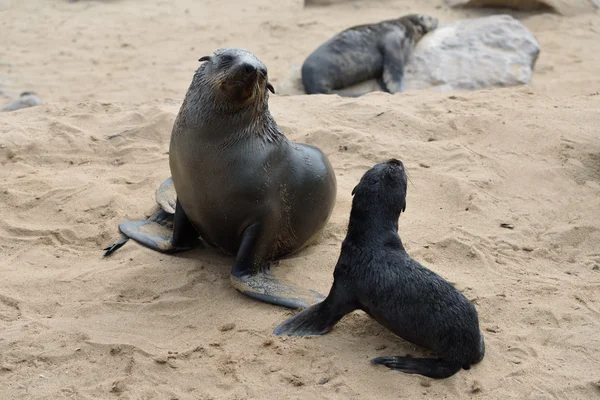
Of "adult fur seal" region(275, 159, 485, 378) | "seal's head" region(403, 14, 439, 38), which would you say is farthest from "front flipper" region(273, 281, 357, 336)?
"seal's head" region(403, 14, 439, 38)

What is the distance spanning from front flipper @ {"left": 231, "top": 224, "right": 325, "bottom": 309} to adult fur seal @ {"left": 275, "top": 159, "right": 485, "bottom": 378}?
26cm

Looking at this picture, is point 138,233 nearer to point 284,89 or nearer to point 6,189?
point 6,189

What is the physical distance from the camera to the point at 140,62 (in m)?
10.3

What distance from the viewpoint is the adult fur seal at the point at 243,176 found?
4.42m

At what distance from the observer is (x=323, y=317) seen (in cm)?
406

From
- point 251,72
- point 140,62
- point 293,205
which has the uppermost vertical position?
point 251,72

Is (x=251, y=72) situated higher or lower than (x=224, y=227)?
higher

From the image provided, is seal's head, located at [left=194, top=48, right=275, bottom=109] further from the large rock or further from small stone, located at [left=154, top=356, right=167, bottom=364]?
the large rock

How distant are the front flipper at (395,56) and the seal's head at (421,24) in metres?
0.31

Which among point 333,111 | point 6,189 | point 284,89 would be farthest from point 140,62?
point 6,189

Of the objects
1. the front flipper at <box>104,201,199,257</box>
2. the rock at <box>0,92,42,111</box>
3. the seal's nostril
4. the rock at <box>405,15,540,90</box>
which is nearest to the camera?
the seal's nostril

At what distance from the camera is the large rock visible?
29.6 ft

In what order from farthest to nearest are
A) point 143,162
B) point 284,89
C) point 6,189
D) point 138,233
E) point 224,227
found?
point 284,89 < point 143,162 < point 6,189 < point 138,233 < point 224,227

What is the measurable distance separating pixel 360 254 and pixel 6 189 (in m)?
2.92
